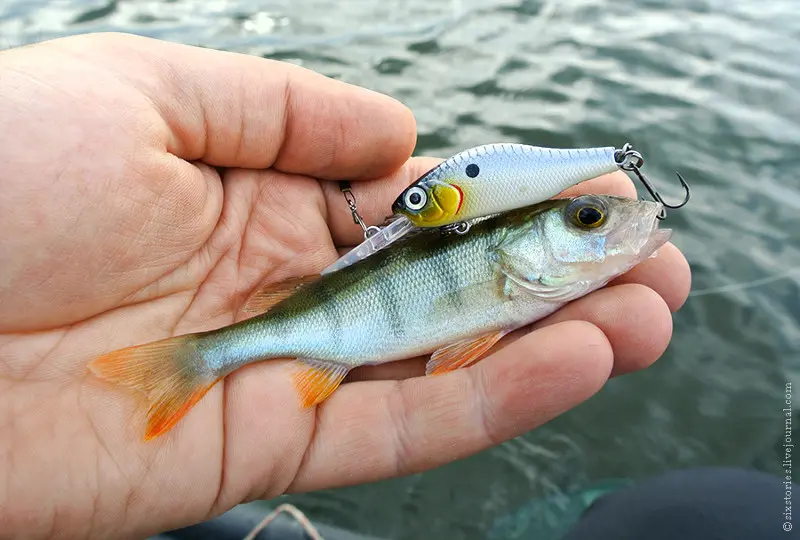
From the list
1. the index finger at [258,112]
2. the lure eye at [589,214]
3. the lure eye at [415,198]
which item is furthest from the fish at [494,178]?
the index finger at [258,112]

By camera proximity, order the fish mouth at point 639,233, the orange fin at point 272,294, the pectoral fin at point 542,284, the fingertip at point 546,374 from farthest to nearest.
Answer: the orange fin at point 272,294
the pectoral fin at point 542,284
the fish mouth at point 639,233
the fingertip at point 546,374

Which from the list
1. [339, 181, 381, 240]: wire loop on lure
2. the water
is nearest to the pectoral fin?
[339, 181, 381, 240]: wire loop on lure

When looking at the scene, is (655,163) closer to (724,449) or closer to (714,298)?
(714,298)

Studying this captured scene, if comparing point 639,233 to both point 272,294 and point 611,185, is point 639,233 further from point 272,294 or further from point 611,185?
point 272,294

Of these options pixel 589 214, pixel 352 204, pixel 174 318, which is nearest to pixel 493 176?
pixel 589 214

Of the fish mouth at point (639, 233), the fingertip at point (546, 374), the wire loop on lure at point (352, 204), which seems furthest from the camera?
the wire loop on lure at point (352, 204)

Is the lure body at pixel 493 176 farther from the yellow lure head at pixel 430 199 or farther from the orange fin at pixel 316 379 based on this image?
the orange fin at pixel 316 379
